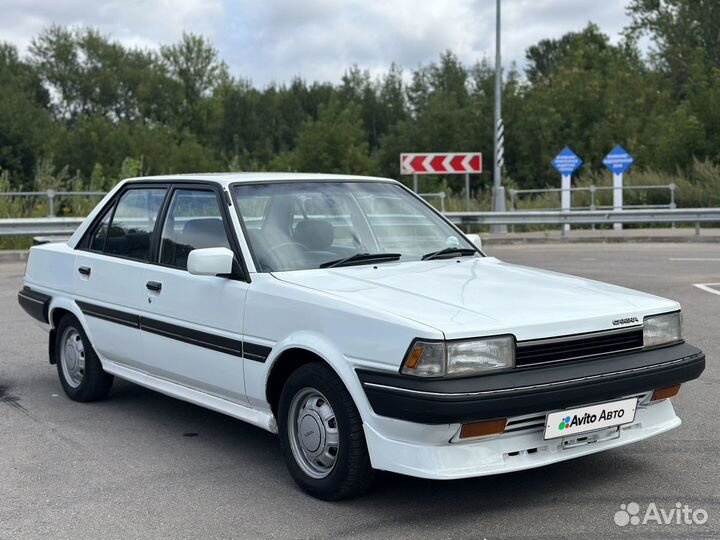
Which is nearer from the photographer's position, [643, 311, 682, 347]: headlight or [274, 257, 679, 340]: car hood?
[274, 257, 679, 340]: car hood

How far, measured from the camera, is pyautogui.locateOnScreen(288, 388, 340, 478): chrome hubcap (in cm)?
430

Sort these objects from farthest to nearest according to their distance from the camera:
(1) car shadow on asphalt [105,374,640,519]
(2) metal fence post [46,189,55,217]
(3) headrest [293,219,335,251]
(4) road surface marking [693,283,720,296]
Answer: (2) metal fence post [46,189,55,217]
(4) road surface marking [693,283,720,296]
(3) headrest [293,219,335,251]
(1) car shadow on asphalt [105,374,640,519]

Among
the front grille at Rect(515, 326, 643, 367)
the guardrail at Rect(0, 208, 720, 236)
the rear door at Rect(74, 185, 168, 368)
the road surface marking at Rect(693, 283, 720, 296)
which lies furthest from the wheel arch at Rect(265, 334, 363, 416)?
the guardrail at Rect(0, 208, 720, 236)

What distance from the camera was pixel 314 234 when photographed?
5.17 metres

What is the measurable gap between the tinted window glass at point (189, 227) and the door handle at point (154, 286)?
0.14m

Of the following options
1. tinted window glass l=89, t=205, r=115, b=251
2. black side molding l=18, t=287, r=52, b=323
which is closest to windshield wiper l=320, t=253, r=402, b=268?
tinted window glass l=89, t=205, r=115, b=251

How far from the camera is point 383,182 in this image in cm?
605

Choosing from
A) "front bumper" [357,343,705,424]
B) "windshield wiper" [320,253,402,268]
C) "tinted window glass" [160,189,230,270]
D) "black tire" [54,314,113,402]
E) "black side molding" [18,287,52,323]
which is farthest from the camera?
"black side molding" [18,287,52,323]

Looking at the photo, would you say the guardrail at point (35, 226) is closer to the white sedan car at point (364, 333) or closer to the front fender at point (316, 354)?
the white sedan car at point (364, 333)

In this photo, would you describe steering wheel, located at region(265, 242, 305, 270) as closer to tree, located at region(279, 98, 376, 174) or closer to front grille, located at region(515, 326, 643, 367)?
front grille, located at region(515, 326, 643, 367)

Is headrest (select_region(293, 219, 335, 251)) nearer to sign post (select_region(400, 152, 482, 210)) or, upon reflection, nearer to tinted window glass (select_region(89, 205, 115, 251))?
tinted window glass (select_region(89, 205, 115, 251))

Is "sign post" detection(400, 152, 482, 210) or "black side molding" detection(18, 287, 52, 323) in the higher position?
"sign post" detection(400, 152, 482, 210)

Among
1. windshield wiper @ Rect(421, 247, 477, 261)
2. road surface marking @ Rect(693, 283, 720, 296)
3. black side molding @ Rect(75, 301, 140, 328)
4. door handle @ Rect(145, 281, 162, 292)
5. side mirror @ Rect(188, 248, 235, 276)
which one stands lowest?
road surface marking @ Rect(693, 283, 720, 296)

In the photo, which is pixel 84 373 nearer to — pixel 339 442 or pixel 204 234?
pixel 204 234
